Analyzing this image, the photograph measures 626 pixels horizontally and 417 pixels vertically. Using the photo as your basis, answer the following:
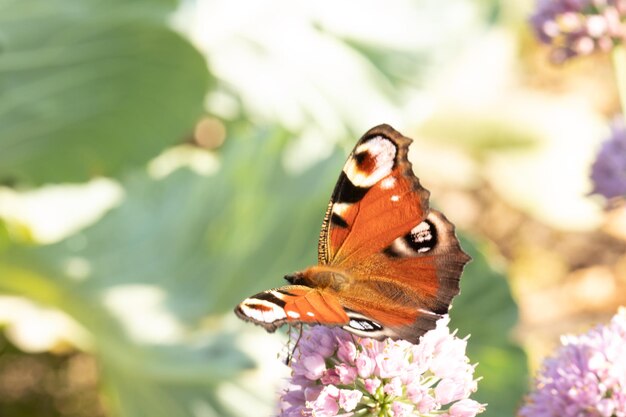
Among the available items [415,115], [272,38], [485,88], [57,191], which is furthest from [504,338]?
[485,88]

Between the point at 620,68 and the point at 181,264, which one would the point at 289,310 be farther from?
the point at 181,264

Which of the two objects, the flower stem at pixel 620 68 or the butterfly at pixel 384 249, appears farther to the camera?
the flower stem at pixel 620 68

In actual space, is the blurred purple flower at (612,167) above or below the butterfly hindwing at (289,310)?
above

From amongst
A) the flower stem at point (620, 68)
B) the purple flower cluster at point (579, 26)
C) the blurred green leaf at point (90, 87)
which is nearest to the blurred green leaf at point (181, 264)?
the blurred green leaf at point (90, 87)

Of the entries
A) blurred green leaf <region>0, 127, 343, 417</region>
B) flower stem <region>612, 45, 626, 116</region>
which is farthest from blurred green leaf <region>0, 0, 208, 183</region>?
flower stem <region>612, 45, 626, 116</region>

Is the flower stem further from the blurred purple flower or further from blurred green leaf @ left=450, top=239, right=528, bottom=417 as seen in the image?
blurred green leaf @ left=450, top=239, right=528, bottom=417

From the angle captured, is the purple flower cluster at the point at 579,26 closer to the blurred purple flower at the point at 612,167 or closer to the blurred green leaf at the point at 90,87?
the blurred purple flower at the point at 612,167

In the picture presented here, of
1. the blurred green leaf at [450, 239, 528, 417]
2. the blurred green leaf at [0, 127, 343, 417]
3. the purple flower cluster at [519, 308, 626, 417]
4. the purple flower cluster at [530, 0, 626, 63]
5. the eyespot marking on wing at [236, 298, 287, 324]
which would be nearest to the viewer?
the eyespot marking on wing at [236, 298, 287, 324]

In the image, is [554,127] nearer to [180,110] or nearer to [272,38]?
[272,38]

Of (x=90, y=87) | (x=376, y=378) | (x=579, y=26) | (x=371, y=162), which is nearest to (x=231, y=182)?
(x=90, y=87)
